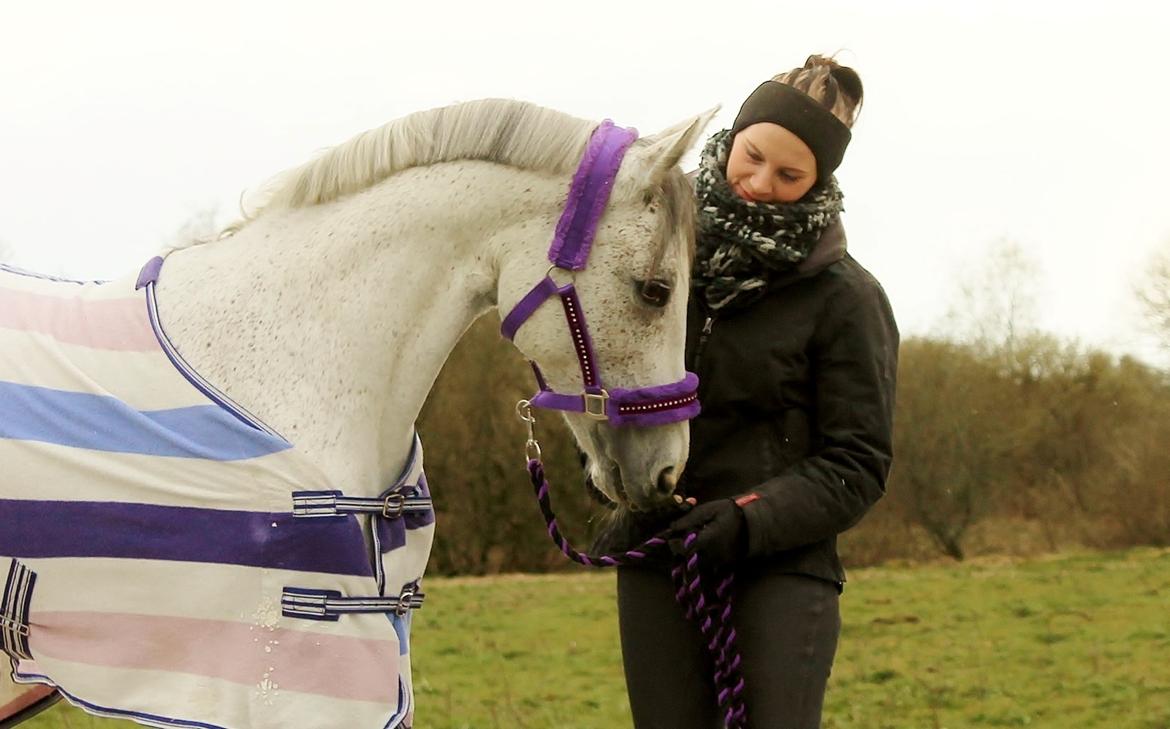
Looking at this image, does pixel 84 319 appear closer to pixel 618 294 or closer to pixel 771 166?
pixel 618 294

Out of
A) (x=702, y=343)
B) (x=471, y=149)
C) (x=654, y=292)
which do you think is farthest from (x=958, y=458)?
(x=471, y=149)

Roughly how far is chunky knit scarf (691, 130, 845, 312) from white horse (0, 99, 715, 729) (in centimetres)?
20

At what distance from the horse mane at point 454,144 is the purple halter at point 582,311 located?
6cm

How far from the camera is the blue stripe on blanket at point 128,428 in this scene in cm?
218

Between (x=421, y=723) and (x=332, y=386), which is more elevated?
(x=332, y=386)

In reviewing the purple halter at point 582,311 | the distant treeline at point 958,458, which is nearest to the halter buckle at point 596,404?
the purple halter at point 582,311

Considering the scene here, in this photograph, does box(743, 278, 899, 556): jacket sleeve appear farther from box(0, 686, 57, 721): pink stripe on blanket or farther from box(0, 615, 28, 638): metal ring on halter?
box(0, 686, 57, 721): pink stripe on blanket

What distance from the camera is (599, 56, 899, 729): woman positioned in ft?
8.48

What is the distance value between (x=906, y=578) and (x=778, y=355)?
12411 mm

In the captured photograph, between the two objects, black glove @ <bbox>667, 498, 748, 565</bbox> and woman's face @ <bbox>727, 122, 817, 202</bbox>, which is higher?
woman's face @ <bbox>727, 122, 817, 202</bbox>

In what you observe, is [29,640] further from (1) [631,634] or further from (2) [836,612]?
(2) [836,612]

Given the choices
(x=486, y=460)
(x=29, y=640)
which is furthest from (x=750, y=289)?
(x=486, y=460)

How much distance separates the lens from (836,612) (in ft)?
8.89

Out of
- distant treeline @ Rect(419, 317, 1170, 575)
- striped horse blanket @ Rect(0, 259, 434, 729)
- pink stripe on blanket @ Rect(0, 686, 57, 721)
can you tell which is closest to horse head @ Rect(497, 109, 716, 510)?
striped horse blanket @ Rect(0, 259, 434, 729)
